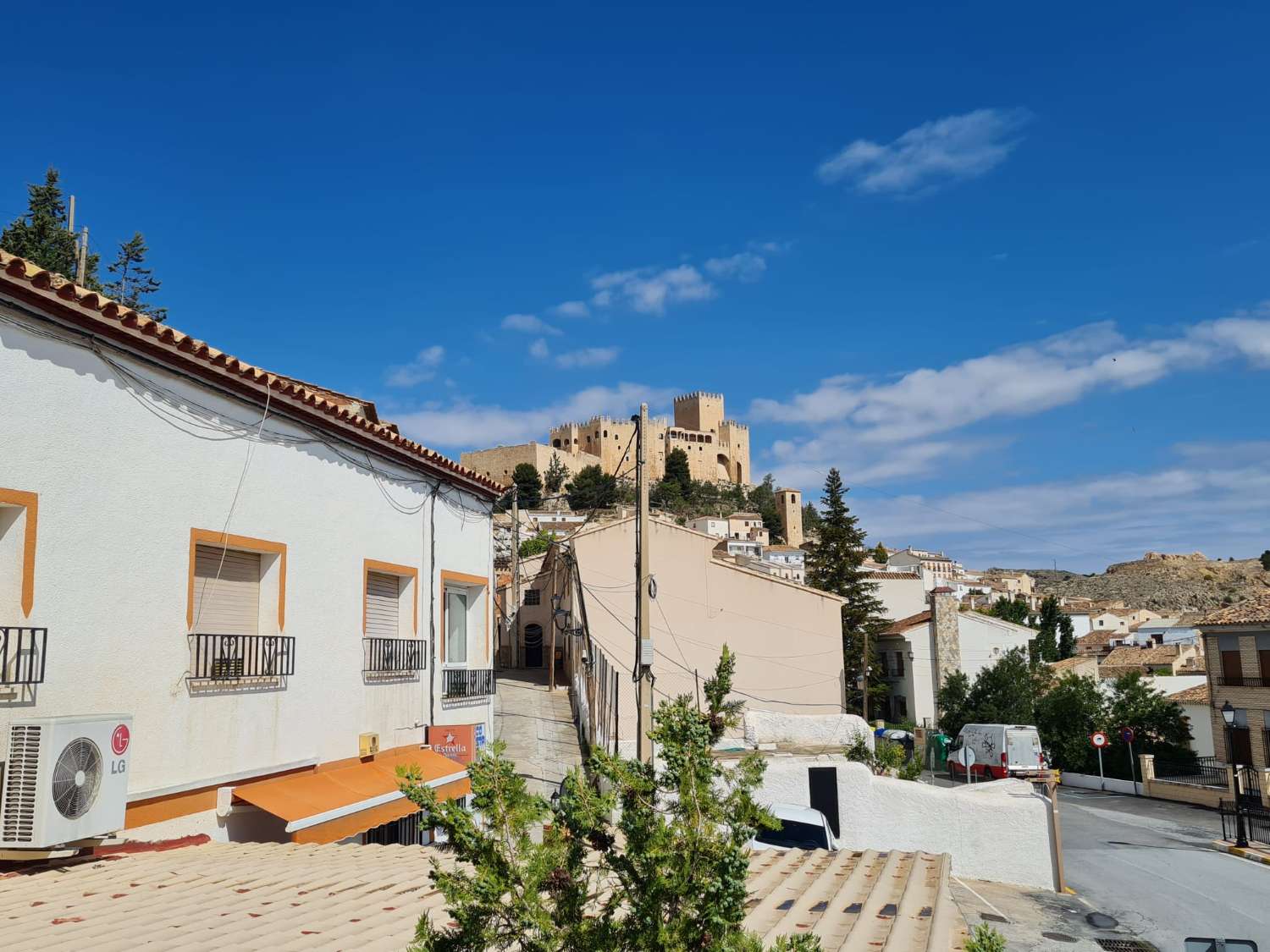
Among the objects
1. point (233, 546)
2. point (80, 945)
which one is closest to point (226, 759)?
point (233, 546)

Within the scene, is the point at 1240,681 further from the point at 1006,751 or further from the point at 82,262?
the point at 82,262

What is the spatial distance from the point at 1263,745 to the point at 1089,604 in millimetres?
82334

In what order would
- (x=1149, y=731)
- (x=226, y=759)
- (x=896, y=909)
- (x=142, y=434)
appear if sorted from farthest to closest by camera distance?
(x=1149, y=731) < (x=226, y=759) < (x=142, y=434) < (x=896, y=909)

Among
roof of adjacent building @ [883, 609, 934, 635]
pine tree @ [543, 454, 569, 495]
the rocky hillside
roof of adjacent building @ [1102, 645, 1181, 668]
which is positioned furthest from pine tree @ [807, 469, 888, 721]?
the rocky hillside

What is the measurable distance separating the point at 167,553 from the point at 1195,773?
3387 centimetres

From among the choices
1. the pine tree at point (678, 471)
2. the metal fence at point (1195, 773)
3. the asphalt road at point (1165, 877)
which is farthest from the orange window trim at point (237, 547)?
the pine tree at point (678, 471)

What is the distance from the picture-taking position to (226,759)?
8.95 metres

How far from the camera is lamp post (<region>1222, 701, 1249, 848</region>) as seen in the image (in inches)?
801

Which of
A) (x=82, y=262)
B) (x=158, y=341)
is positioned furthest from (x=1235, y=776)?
(x=82, y=262)

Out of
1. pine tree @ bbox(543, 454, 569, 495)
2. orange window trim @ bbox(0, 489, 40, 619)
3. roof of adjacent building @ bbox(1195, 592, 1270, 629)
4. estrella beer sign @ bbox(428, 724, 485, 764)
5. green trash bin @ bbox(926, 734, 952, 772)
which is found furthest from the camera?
pine tree @ bbox(543, 454, 569, 495)

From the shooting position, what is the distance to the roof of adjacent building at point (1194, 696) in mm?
37875

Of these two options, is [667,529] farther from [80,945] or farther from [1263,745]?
[80,945]

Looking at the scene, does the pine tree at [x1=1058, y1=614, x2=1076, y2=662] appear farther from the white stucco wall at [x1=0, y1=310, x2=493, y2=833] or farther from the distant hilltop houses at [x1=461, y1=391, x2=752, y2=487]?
the white stucco wall at [x1=0, y1=310, x2=493, y2=833]

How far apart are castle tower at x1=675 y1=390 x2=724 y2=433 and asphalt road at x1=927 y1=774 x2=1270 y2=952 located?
4829 inches
